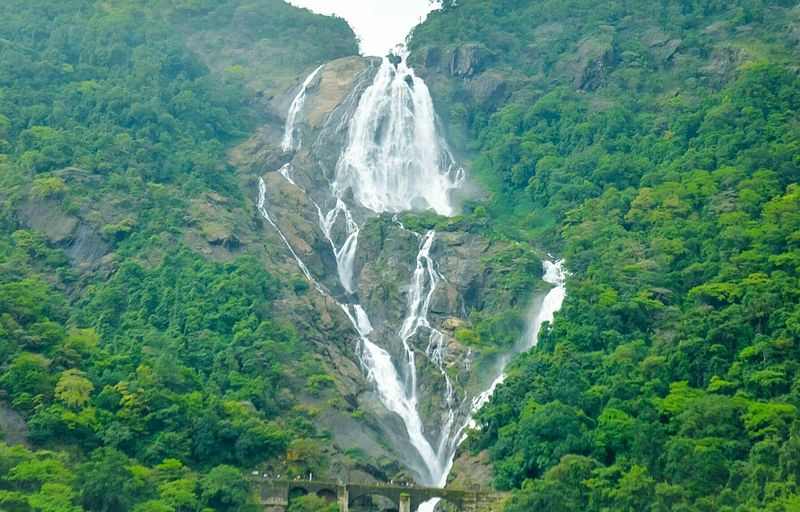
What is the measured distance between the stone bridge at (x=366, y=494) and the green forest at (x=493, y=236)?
4.73 feet

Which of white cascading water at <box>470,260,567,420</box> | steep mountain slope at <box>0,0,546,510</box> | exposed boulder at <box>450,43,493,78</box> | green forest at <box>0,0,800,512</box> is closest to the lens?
green forest at <box>0,0,800,512</box>

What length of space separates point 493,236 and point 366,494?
26149 mm

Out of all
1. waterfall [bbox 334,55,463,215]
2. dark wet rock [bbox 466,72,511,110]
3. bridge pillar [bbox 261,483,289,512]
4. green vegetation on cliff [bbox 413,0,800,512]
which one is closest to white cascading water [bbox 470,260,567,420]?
green vegetation on cliff [bbox 413,0,800,512]

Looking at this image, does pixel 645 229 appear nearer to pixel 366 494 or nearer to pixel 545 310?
pixel 545 310

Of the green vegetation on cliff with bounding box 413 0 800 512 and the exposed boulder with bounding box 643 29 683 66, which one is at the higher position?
the exposed boulder with bounding box 643 29 683 66

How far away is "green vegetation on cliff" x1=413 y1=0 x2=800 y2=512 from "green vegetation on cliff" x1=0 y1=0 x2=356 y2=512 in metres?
12.0

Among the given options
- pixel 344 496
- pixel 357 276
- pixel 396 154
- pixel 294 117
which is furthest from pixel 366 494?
pixel 294 117

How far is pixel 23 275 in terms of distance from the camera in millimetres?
81562

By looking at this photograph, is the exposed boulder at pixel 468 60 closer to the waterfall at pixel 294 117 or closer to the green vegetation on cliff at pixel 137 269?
the waterfall at pixel 294 117

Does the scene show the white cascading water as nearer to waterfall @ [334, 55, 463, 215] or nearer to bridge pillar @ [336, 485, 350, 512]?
bridge pillar @ [336, 485, 350, 512]

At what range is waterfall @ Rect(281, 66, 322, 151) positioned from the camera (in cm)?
10519

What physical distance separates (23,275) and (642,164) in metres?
38.5

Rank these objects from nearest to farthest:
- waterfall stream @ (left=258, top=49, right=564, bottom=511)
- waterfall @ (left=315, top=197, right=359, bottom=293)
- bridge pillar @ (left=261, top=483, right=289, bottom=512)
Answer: bridge pillar @ (left=261, top=483, right=289, bottom=512) < waterfall stream @ (left=258, top=49, right=564, bottom=511) < waterfall @ (left=315, top=197, right=359, bottom=293)

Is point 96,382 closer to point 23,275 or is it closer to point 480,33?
point 23,275
